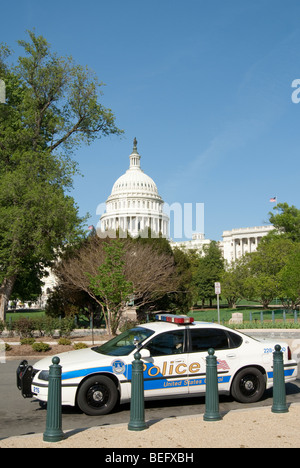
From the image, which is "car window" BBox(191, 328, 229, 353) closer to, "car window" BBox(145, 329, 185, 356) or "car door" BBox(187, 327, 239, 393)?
"car door" BBox(187, 327, 239, 393)

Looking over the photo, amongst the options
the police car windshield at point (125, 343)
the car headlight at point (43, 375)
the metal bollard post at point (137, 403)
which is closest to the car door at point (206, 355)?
the police car windshield at point (125, 343)

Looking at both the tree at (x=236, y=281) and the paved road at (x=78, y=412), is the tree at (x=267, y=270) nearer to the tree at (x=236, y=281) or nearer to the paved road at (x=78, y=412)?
the tree at (x=236, y=281)

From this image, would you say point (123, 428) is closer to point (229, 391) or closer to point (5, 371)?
point (229, 391)

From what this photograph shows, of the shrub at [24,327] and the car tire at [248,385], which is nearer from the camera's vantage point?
the car tire at [248,385]

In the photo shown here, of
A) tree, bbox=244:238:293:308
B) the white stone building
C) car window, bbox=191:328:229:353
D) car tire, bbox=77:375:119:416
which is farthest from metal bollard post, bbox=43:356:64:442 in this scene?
the white stone building

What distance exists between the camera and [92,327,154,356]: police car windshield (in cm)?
875

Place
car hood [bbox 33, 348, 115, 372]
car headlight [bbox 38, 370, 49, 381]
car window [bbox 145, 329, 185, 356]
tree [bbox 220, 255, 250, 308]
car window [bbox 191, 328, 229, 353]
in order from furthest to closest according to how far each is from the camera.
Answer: tree [bbox 220, 255, 250, 308], car window [bbox 191, 328, 229, 353], car window [bbox 145, 329, 185, 356], car headlight [bbox 38, 370, 49, 381], car hood [bbox 33, 348, 115, 372]

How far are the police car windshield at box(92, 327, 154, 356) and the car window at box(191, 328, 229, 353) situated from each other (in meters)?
0.82

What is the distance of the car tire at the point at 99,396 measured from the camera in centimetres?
820

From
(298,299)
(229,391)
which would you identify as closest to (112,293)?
(229,391)

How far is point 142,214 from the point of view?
4877 inches

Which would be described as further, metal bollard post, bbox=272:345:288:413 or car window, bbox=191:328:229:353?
car window, bbox=191:328:229:353

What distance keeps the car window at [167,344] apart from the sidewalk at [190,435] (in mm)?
1500
